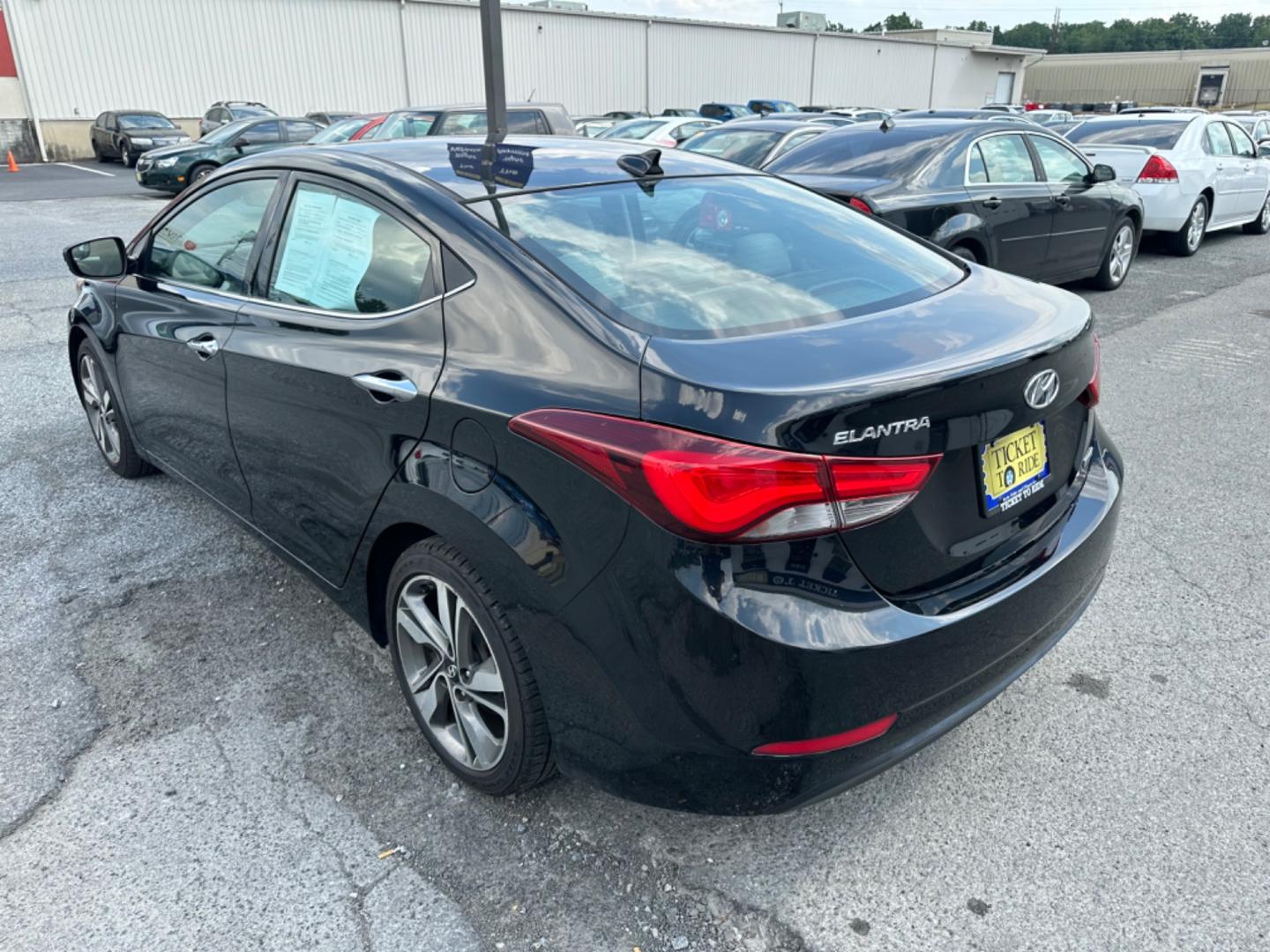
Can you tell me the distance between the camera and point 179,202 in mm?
3760

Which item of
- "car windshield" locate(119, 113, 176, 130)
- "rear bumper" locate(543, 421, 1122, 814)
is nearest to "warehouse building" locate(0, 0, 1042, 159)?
"car windshield" locate(119, 113, 176, 130)

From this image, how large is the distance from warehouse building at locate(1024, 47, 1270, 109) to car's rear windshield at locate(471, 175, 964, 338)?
74.5 metres

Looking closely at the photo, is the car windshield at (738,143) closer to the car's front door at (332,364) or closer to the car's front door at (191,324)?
the car's front door at (191,324)

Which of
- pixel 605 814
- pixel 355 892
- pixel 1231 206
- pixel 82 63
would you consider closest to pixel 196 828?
pixel 355 892

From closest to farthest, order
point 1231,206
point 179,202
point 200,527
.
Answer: point 179,202
point 200,527
point 1231,206

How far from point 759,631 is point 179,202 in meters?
3.09

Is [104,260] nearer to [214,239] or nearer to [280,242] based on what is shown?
[214,239]

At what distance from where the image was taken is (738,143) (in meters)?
11.2

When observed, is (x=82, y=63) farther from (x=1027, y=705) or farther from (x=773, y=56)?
(x=1027, y=705)

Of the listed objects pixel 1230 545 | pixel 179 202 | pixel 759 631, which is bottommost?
pixel 1230 545

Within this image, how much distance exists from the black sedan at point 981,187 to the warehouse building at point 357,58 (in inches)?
1191

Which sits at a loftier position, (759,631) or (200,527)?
(759,631)

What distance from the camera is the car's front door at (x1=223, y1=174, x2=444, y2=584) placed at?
2.46m

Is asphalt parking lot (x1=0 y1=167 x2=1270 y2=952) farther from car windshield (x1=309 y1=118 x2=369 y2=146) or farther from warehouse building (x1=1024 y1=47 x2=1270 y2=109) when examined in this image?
warehouse building (x1=1024 y1=47 x2=1270 y2=109)
